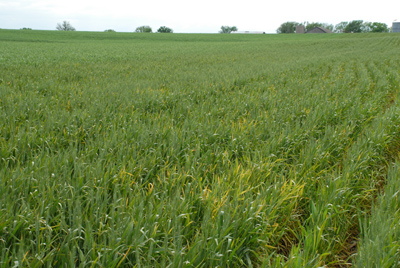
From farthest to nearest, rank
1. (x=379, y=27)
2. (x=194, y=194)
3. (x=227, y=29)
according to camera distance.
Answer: (x=227, y=29), (x=379, y=27), (x=194, y=194)

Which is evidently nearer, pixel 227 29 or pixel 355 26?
pixel 355 26

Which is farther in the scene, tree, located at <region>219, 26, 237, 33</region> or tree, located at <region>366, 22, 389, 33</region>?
tree, located at <region>219, 26, 237, 33</region>

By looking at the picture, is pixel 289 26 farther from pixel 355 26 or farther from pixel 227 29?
pixel 227 29

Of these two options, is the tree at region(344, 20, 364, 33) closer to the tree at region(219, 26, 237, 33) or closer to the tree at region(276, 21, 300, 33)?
the tree at region(276, 21, 300, 33)

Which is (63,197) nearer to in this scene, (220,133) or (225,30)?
(220,133)

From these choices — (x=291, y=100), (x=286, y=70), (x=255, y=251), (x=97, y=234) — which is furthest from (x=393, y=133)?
(x=286, y=70)

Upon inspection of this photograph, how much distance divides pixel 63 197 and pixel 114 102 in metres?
3.79

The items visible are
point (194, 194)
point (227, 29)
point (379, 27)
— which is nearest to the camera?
point (194, 194)

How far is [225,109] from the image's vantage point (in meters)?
5.70

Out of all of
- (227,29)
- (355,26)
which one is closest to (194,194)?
(227,29)

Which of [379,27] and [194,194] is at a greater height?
[379,27]

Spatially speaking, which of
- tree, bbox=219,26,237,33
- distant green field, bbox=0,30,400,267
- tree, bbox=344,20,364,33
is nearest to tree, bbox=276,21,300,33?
tree, bbox=344,20,364,33

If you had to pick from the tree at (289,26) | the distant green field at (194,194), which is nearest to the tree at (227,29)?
the tree at (289,26)

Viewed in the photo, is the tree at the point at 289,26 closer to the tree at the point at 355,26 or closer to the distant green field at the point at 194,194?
the tree at the point at 355,26
